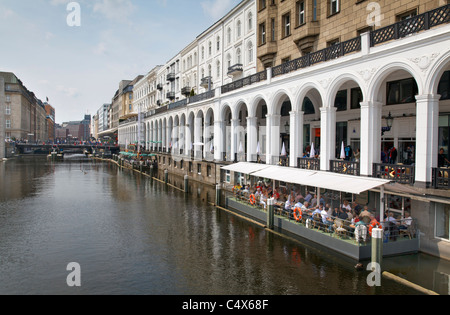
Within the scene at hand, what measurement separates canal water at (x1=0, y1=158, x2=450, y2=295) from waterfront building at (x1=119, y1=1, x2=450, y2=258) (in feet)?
11.7

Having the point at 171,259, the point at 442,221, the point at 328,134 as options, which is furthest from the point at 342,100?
the point at 171,259

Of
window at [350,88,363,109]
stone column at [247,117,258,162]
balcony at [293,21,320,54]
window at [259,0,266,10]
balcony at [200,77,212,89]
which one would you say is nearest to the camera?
window at [350,88,363,109]

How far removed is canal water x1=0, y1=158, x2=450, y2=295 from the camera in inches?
499

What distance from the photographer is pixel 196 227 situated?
2169 cm

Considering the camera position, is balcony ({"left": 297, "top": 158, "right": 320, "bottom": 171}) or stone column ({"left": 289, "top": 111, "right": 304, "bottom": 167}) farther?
stone column ({"left": 289, "top": 111, "right": 304, "bottom": 167})

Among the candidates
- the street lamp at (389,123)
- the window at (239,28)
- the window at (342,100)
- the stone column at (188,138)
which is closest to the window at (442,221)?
the street lamp at (389,123)

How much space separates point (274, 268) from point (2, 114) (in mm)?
95998

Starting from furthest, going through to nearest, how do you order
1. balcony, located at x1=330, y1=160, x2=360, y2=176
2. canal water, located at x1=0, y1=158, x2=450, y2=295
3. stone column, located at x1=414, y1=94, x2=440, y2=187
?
balcony, located at x1=330, y1=160, x2=360, y2=176 → stone column, located at x1=414, y1=94, x2=440, y2=187 → canal water, located at x1=0, y1=158, x2=450, y2=295

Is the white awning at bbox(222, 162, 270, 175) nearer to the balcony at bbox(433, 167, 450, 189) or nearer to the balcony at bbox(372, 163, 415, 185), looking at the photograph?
the balcony at bbox(372, 163, 415, 185)

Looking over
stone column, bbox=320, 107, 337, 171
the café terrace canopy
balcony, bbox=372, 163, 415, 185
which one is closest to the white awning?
the café terrace canopy

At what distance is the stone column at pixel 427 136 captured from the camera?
606 inches

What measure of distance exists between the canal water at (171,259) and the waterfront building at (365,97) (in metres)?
3.57

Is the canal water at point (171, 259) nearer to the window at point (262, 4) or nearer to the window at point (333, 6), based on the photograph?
the window at point (333, 6)
